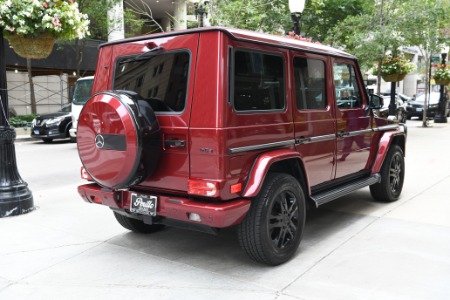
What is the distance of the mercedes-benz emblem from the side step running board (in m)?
2.17

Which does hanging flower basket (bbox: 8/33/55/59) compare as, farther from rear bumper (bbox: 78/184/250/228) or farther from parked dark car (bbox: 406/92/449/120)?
parked dark car (bbox: 406/92/449/120)

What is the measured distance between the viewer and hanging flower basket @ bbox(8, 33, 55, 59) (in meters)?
5.68

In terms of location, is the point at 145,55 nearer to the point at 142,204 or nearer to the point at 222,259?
the point at 142,204

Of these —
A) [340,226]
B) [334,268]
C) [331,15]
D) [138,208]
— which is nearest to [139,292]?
[138,208]

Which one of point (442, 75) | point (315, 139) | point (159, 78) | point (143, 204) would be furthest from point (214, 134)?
point (442, 75)

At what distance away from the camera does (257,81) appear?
12.8 ft

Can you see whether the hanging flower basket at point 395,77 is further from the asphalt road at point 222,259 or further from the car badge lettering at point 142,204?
the car badge lettering at point 142,204

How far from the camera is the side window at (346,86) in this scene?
16.9ft

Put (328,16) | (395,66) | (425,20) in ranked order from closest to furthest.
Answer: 1. (425,20)
2. (328,16)
3. (395,66)

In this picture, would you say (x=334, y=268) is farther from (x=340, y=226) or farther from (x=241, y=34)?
(x=241, y=34)

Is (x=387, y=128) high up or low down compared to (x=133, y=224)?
up

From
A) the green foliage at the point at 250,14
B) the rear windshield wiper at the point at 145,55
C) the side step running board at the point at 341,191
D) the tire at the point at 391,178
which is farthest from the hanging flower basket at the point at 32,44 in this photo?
the green foliage at the point at 250,14

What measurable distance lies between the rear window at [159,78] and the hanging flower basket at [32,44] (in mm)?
2102

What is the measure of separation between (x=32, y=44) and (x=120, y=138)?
10.0ft
